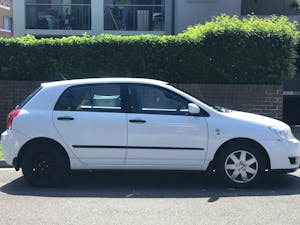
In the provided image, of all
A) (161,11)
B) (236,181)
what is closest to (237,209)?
(236,181)

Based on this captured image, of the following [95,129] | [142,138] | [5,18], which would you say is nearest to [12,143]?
[95,129]

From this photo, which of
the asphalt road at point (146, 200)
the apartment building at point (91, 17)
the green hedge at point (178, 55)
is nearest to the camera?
the asphalt road at point (146, 200)

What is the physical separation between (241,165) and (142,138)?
1462mm

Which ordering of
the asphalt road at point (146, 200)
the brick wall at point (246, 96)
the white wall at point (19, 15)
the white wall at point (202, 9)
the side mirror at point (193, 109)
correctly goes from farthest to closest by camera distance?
the white wall at point (19, 15) < the white wall at point (202, 9) < the brick wall at point (246, 96) < the side mirror at point (193, 109) < the asphalt road at point (146, 200)

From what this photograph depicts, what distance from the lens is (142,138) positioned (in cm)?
743

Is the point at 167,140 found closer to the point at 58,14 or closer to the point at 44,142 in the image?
the point at 44,142

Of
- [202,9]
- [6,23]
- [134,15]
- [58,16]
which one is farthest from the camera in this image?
[6,23]

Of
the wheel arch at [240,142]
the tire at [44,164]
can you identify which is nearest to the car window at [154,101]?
the wheel arch at [240,142]

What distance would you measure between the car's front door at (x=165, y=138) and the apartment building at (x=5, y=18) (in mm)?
44047

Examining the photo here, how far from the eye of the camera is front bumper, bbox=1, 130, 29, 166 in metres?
7.54

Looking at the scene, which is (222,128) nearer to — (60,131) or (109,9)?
(60,131)

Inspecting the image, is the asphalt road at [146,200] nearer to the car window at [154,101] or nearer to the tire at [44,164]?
the tire at [44,164]

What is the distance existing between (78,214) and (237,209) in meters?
1.92

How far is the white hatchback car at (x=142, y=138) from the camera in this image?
743 cm
